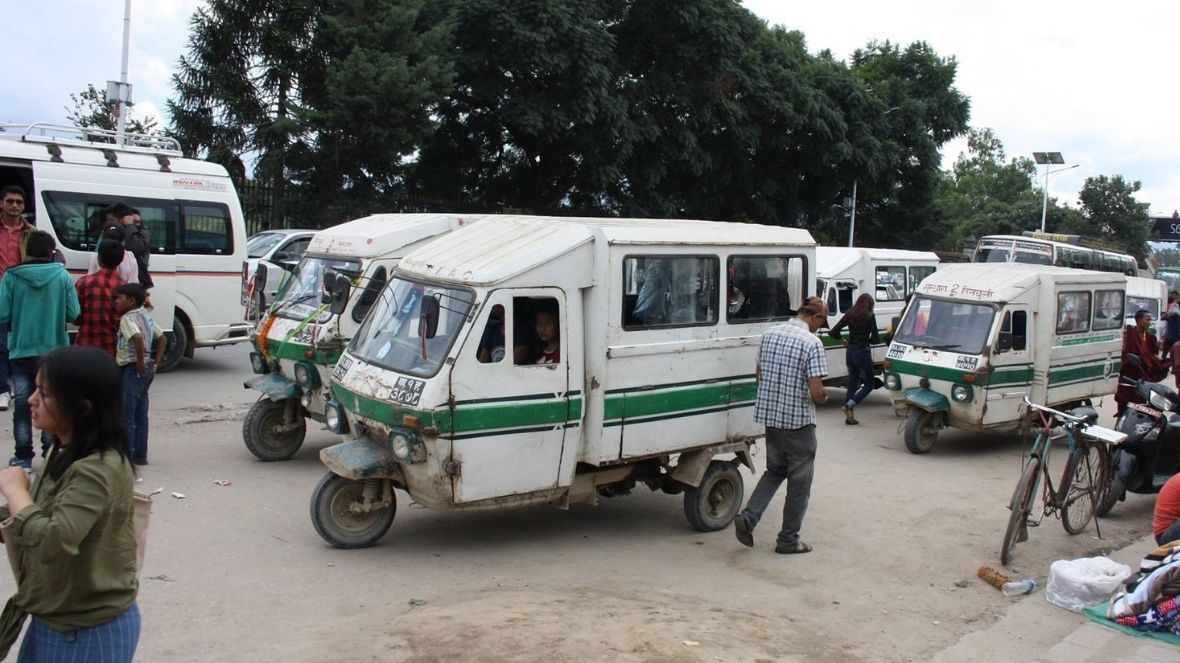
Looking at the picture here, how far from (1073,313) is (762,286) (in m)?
5.92

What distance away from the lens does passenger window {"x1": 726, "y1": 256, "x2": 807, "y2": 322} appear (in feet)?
26.0

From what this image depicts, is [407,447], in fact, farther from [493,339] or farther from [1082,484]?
[1082,484]

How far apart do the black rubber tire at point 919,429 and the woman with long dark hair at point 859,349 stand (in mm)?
1649

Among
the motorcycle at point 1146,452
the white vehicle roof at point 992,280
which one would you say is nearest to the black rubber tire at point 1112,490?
the motorcycle at point 1146,452

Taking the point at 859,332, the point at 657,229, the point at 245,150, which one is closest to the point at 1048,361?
the point at 859,332

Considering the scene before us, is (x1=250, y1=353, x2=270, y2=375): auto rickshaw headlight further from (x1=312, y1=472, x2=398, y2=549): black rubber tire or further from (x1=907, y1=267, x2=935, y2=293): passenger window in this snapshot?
(x1=907, y1=267, x2=935, y2=293): passenger window

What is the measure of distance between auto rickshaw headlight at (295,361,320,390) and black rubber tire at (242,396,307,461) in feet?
1.44

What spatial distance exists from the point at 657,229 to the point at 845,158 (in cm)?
2757

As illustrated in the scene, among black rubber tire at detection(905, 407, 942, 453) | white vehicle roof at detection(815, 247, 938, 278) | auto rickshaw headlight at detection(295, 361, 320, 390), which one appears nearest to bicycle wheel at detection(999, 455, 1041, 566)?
black rubber tire at detection(905, 407, 942, 453)

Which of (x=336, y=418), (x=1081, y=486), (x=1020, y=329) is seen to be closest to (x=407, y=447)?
(x=336, y=418)

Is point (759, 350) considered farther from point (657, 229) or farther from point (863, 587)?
point (863, 587)

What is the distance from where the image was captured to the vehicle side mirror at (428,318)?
6793 millimetres

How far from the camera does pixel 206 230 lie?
45.0ft

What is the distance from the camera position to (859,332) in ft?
43.8
